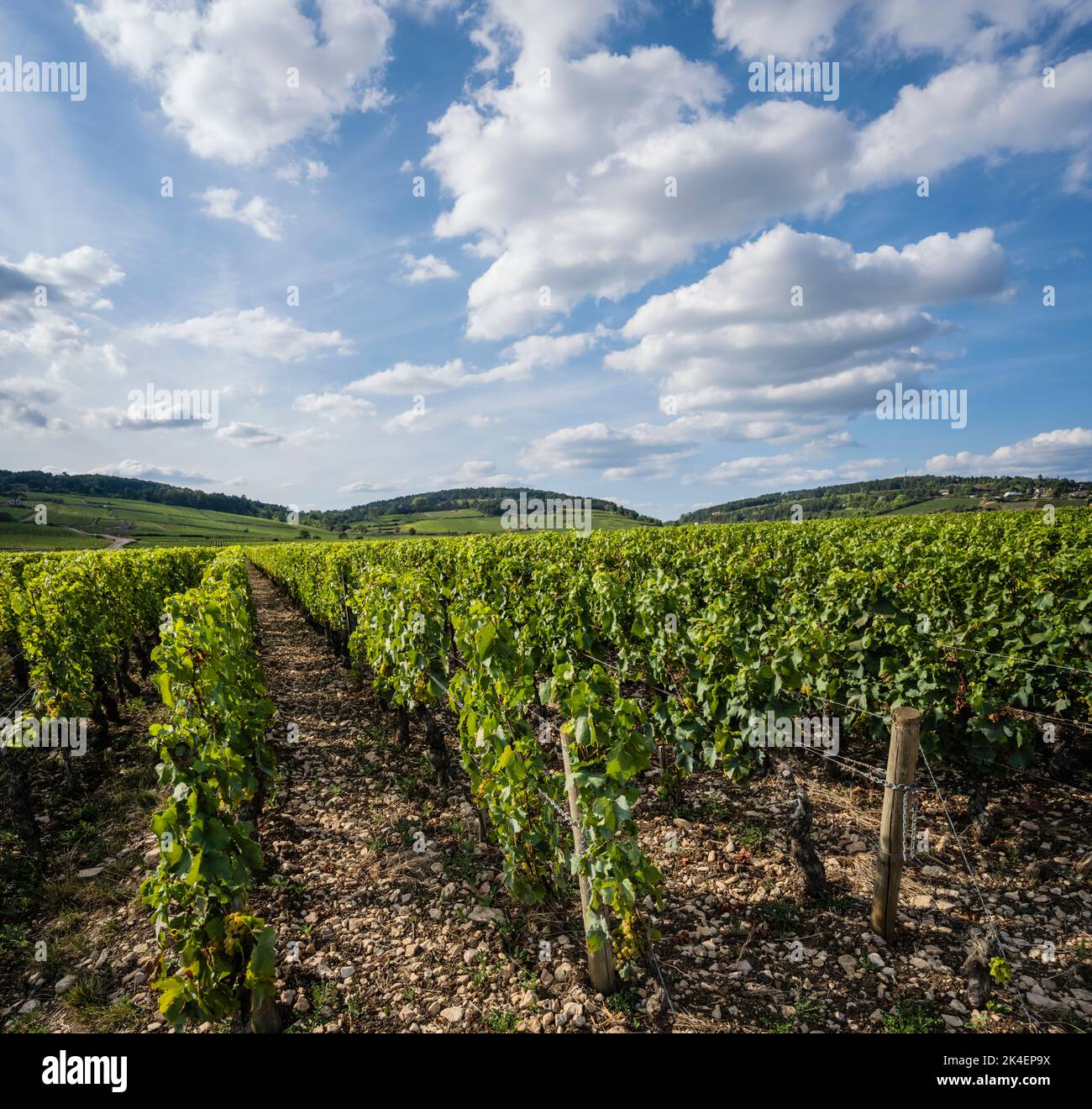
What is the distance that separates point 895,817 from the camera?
4.41 metres

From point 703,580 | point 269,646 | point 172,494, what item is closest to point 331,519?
point 172,494

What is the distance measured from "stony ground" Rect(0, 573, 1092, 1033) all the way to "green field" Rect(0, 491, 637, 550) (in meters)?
65.2

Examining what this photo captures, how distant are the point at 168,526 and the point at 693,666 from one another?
122 metres

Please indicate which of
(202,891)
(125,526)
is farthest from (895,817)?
(125,526)

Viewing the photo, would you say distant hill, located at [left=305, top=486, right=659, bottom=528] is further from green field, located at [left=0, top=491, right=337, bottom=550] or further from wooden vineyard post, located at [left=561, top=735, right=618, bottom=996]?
wooden vineyard post, located at [left=561, top=735, right=618, bottom=996]

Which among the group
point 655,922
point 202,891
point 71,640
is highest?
point 71,640

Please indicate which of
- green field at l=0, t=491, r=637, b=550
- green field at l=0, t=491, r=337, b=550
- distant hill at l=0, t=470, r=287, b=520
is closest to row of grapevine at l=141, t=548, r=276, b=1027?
green field at l=0, t=491, r=637, b=550

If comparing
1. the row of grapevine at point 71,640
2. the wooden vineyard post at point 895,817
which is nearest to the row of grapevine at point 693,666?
the wooden vineyard post at point 895,817

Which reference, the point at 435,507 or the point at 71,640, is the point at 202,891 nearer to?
the point at 71,640

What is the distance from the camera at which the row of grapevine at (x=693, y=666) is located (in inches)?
165

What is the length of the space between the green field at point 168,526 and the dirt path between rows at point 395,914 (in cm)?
6392

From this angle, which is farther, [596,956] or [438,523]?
[438,523]
